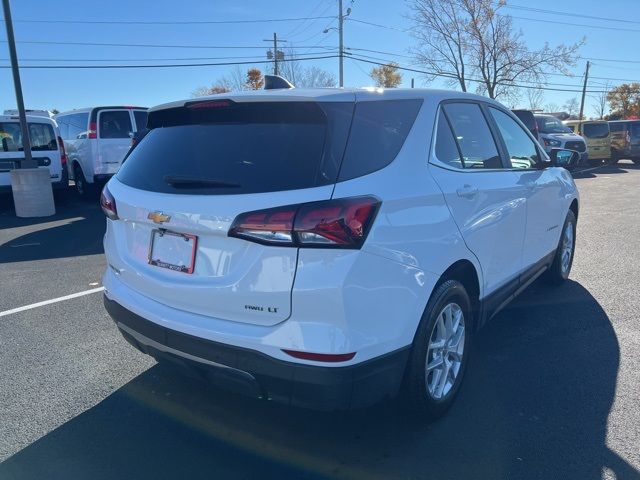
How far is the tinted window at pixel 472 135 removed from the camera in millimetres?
3309

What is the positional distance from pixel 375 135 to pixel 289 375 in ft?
3.91

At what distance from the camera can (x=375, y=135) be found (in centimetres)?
258

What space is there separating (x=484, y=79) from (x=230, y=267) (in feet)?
110

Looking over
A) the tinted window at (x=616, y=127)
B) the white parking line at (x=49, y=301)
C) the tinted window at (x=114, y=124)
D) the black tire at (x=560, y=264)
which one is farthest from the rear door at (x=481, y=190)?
the tinted window at (x=616, y=127)

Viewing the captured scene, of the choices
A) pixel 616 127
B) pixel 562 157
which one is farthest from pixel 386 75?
pixel 562 157

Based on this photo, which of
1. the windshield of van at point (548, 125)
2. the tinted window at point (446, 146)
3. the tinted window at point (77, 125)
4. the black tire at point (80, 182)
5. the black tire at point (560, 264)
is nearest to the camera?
the tinted window at point (446, 146)

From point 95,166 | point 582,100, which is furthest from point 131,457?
point 582,100

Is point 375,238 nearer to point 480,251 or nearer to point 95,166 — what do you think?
point 480,251

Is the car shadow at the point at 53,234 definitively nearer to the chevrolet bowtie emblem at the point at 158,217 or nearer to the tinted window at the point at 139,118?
the tinted window at the point at 139,118

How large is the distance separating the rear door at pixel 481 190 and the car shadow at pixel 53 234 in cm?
566

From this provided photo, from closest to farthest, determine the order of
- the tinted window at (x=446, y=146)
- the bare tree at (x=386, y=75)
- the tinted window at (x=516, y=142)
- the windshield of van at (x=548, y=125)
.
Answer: the tinted window at (x=446, y=146)
the tinted window at (x=516, y=142)
the windshield of van at (x=548, y=125)
the bare tree at (x=386, y=75)

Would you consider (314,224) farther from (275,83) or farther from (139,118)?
(139,118)

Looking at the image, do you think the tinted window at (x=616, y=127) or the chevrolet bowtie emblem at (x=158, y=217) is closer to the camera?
the chevrolet bowtie emblem at (x=158, y=217)

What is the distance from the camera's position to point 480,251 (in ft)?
→ 10.7
